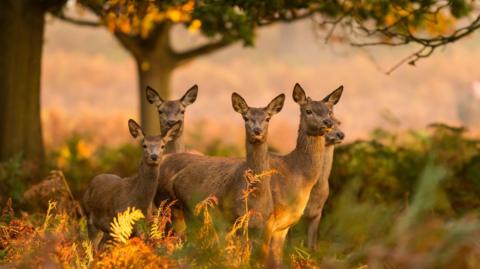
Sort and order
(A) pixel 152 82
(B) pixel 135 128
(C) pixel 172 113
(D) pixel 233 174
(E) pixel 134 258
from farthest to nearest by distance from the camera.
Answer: (A) pixel 152 82 → (C) pixel 172 113 → (B) pixel 135 128 → (D) pixel 233 174 → (E) pixel 134 258

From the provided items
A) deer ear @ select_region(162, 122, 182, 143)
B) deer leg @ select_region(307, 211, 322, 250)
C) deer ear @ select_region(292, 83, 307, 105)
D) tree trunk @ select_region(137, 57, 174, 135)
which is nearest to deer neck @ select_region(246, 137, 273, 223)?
deer ear @ select_region(292, 83, 307, 105)

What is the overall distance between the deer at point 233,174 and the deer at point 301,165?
0.32 m

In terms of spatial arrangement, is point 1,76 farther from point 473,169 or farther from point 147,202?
point 473,169

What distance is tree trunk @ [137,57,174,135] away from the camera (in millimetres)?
19984

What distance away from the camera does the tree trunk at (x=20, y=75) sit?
14672 mm

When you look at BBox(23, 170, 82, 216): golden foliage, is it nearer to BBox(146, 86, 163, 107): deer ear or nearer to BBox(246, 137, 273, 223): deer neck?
BBox(146, 86, 163, 107): deer ear

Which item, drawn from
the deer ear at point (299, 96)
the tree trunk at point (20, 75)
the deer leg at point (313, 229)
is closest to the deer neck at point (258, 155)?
the deer ear at point (299, 96)

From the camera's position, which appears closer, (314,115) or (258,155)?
(258,155)

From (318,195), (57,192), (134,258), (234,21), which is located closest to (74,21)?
(234,21)

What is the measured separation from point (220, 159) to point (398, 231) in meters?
5.90

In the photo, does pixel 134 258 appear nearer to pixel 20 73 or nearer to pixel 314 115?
pixel 314 115

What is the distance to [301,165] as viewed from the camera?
930 centimetres

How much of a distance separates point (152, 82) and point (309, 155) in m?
11.0

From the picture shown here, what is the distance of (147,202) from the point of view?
9367 millimetres
